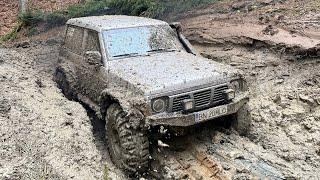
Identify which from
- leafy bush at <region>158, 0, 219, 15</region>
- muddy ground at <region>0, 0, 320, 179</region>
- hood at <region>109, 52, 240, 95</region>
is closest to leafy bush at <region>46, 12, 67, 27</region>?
leafy bush at <region>158, 0, 219, 15</region>

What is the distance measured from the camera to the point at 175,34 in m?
8.14

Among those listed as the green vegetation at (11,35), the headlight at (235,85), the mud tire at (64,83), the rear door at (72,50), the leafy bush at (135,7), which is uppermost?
the headlight at (235,85)

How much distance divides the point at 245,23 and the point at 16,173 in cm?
712

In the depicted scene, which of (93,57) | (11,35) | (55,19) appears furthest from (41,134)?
(11,35)

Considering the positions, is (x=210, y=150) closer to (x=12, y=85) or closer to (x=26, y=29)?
(x=12, y=85)

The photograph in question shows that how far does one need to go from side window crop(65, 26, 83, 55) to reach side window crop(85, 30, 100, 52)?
0.39 meters

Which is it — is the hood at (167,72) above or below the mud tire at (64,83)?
above

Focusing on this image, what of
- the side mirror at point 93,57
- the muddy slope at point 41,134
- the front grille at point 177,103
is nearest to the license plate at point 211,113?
the front grille at point 177,103

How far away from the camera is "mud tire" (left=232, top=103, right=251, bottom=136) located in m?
6.64

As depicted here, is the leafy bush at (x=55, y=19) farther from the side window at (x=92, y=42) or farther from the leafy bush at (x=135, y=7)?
the side window at (x=92, y=42)

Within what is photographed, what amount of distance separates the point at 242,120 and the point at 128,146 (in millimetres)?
1787

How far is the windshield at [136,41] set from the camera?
7250mm

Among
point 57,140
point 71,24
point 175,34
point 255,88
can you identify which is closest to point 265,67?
point 255,88

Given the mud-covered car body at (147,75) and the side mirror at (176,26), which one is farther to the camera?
the side mirror at (176,26)
